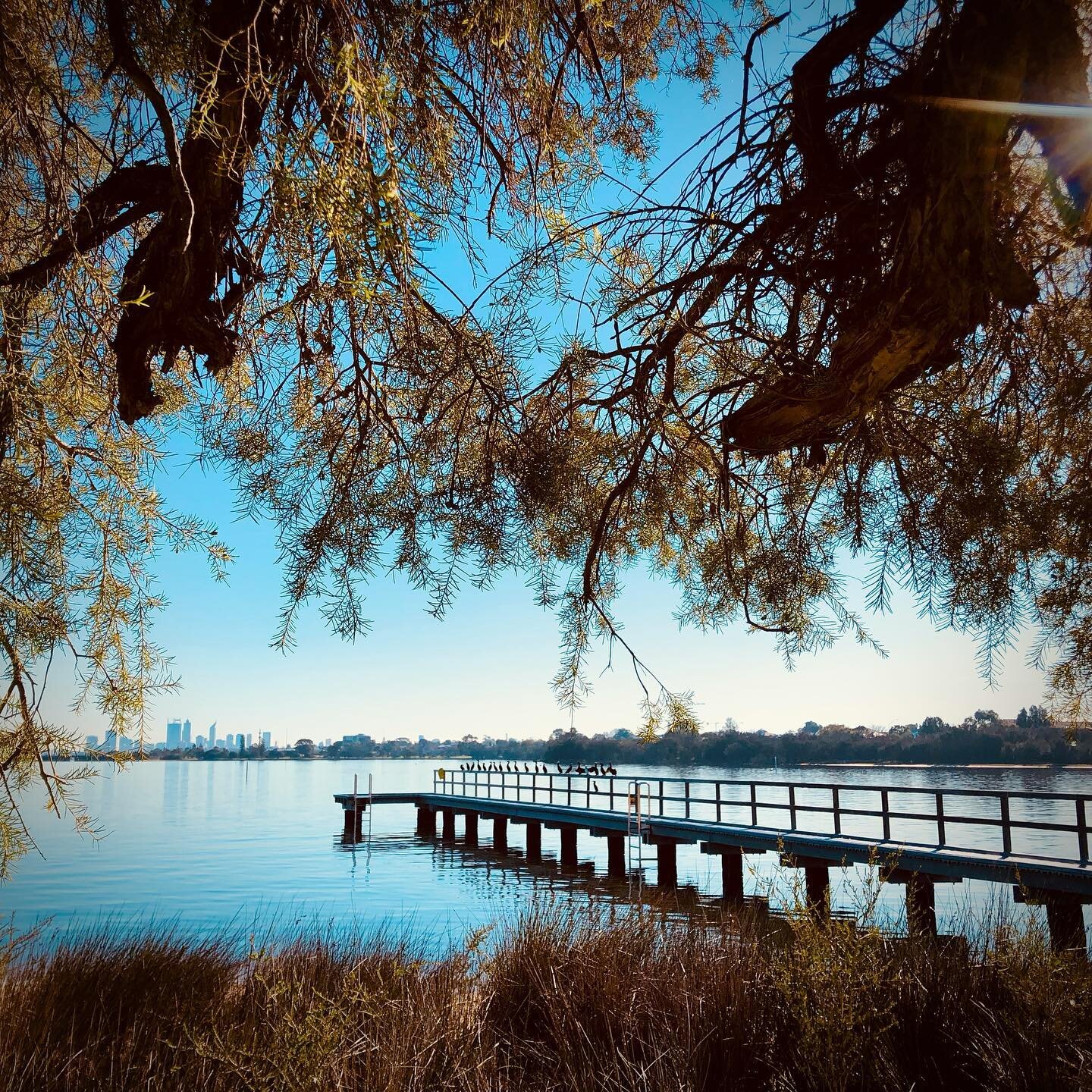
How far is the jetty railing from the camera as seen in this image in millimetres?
9812

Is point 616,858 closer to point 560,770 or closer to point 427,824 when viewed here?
point 560,770

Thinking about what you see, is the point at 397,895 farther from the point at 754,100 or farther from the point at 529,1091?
the point at 754,100

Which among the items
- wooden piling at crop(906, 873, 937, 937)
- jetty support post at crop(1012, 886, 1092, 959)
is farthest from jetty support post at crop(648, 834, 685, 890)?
jetty support post at crop(1012, 886, 1092, 959)

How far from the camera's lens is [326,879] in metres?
25.6

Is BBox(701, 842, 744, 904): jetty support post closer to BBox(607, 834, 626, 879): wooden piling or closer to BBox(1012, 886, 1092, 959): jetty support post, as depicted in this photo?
BBox(607, 834, 626, 879): wooden piling

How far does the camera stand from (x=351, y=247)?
1.99m

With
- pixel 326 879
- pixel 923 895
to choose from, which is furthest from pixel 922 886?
pixel 326 879

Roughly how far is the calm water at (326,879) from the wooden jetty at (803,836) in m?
0.45

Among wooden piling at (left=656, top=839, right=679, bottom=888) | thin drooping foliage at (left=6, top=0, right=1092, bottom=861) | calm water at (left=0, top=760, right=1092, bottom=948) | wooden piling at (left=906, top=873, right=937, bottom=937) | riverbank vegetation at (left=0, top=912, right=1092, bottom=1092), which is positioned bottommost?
calm water at (left=0, top=760, right=1092, bottom=948)

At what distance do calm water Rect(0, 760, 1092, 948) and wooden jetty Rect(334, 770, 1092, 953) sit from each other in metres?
0.45

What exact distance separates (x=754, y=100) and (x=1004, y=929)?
16.5 feet

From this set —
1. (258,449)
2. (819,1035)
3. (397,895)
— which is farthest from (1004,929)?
(397,895)

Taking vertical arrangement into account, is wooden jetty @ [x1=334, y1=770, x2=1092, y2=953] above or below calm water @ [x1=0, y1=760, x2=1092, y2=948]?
above

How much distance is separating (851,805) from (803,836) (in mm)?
52349
